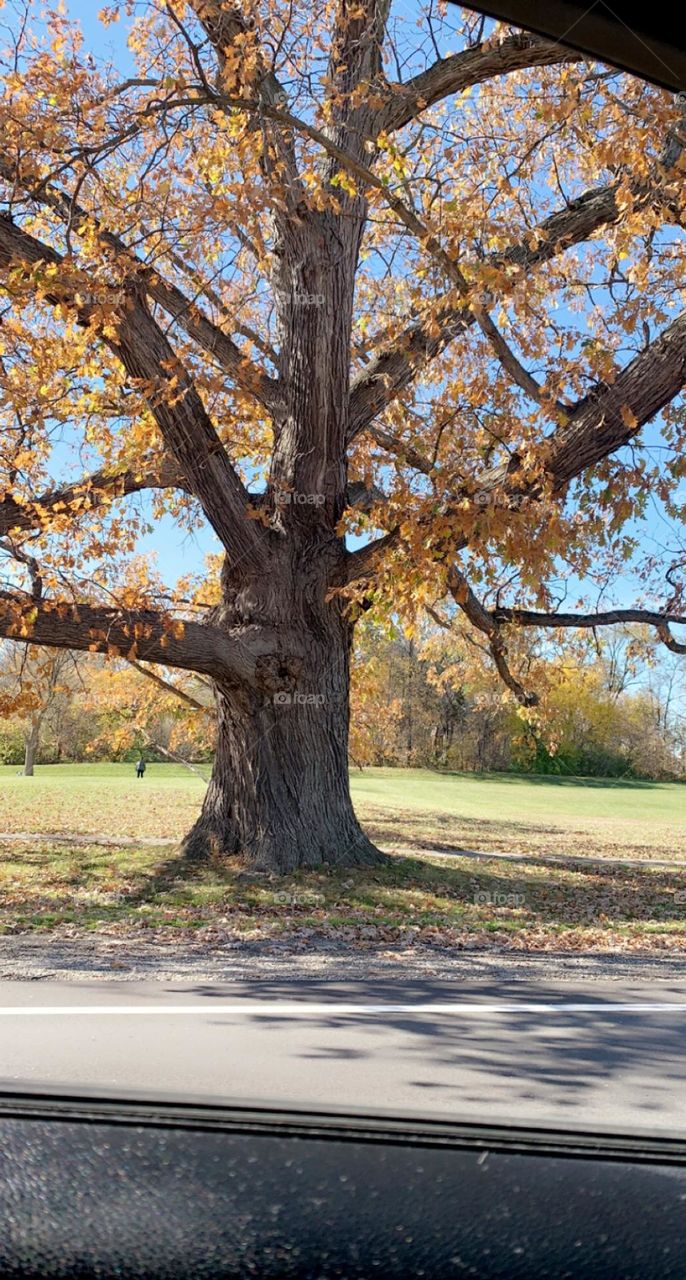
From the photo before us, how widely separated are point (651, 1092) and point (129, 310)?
31.0ft

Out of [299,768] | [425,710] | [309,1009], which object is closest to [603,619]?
[299,768]

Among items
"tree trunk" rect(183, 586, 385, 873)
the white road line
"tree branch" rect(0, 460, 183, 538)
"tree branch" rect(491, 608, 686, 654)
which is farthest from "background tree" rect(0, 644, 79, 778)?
the white road line

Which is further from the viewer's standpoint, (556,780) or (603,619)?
(556,780)

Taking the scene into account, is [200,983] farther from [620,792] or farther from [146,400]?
[620,792]

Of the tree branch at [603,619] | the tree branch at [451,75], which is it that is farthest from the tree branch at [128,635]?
the tree branch at [451,75]

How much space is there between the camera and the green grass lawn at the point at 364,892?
10.4m

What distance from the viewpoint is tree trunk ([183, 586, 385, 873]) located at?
1326 centimetres

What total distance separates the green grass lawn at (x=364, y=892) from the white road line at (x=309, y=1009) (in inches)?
121

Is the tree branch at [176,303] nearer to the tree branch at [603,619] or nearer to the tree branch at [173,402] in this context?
the tree branch at [173,402]

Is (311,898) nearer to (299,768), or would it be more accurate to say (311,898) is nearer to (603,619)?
(299,768)

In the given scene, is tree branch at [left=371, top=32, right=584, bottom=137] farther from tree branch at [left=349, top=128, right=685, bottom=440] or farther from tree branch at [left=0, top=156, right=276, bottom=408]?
tree branch at [left=0, top=156, right=276, bottom=408]

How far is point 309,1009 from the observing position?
20.6ft

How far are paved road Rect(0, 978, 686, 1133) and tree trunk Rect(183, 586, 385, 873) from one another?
5739mm

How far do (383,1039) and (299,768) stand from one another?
815 cm
